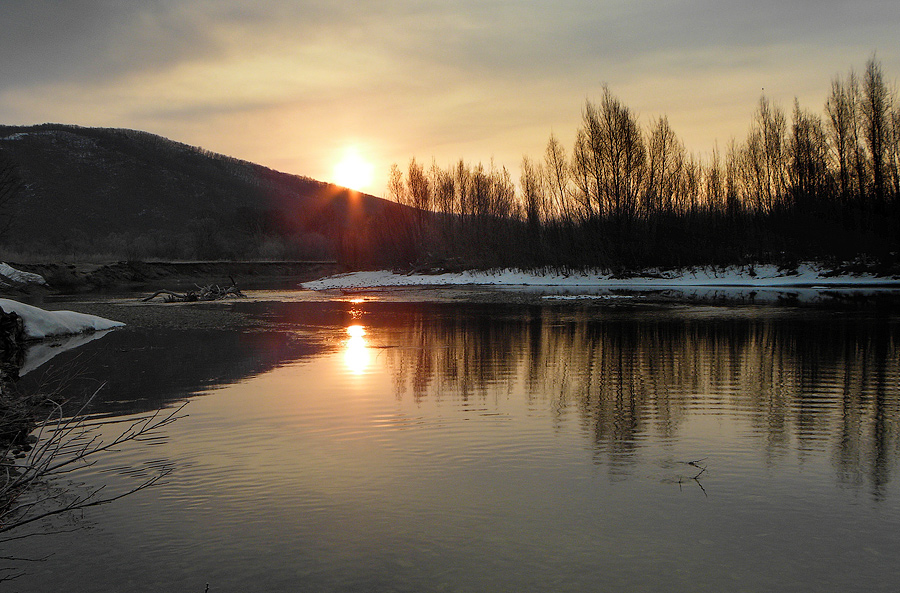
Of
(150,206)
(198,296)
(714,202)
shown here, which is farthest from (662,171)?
(150,206)

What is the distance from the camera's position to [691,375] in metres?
9.92

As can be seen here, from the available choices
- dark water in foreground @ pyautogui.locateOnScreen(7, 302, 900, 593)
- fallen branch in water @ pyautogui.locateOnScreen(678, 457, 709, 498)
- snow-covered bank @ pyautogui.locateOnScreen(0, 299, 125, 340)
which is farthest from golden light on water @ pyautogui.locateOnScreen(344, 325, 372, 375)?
snow-covered bank @ pyautogui.locateOnScreen(0, 299, 125, 340)

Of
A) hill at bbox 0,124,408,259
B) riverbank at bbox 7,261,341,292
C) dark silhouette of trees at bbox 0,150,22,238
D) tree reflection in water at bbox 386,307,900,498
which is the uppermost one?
hill at bbox 0,124,408,259

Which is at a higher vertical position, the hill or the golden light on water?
the hill

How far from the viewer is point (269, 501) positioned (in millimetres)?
4809

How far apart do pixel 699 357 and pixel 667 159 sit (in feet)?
141

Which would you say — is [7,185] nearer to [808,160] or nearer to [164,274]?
[164,274]

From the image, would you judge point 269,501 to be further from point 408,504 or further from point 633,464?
point 633,464

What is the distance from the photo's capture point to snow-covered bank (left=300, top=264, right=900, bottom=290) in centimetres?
3881

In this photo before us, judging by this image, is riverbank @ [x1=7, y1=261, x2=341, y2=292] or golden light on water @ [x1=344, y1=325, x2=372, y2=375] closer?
golden light on water @ [x1=344, y1=325, x2=372, y2=375]

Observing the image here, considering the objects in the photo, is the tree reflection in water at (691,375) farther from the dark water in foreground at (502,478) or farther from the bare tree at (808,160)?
the bare tree at (808,160)

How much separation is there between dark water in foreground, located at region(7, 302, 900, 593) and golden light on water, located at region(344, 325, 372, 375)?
0.46 ft

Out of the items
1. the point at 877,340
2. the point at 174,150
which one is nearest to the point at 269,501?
the point at 877,340

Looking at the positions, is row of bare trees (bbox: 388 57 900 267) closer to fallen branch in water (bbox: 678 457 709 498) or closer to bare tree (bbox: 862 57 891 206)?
bare tree (bbox: 862 57 891 206)
